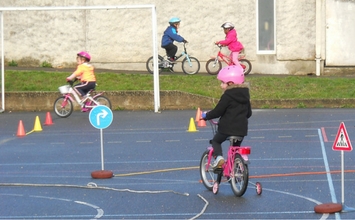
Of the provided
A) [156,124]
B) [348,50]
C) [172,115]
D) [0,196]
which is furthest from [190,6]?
[0,196]

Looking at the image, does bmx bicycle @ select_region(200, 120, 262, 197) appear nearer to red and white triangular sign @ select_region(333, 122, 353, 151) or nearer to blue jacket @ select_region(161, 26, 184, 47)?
red and white triangular sign @ select_region(333, 122, 353, 151)

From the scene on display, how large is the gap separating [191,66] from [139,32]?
2.67 meters

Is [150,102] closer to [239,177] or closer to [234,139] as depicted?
[234,139]

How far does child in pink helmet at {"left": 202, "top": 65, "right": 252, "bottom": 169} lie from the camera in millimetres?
11500

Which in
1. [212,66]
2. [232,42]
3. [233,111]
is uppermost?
[232,42]

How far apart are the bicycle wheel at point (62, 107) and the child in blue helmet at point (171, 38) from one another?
226 inches

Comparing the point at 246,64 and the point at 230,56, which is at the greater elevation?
the point at 230,56

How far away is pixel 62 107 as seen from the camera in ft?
74.2

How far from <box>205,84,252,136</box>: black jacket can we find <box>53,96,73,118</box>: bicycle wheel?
37.6ft

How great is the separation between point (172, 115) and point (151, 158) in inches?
296

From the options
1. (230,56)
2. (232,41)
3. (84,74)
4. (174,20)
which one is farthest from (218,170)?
(174,20)

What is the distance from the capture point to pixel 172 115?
2281 cm

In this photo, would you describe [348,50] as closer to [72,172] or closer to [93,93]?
[93,93]

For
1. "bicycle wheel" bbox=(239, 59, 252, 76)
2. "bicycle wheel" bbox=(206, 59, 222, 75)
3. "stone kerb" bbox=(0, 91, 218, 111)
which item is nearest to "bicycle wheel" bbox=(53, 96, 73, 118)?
"stone kerb" bbox=(0, 91, 218, 111)
